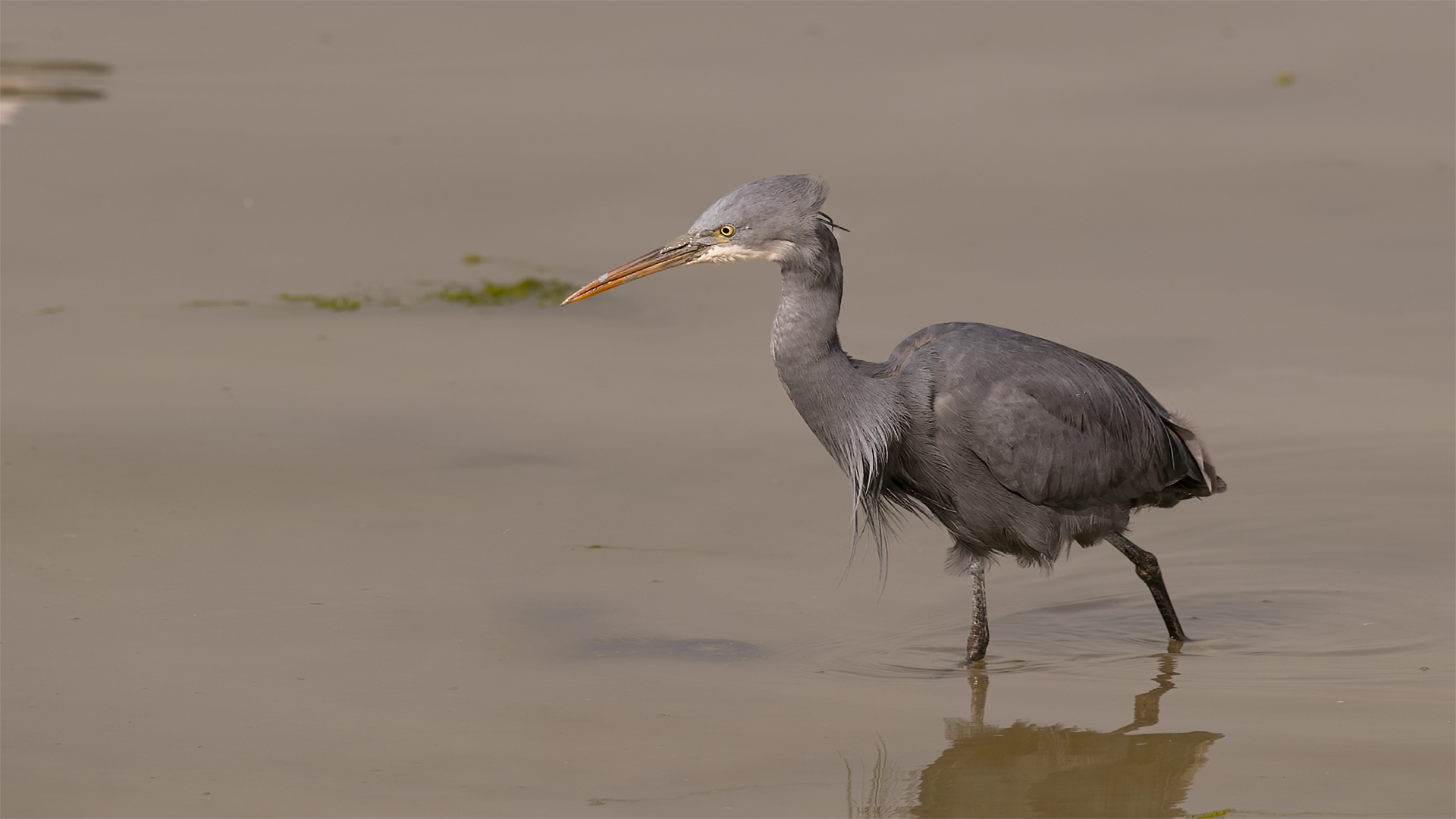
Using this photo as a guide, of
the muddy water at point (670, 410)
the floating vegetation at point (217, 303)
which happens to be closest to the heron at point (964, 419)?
the muddy water at point (670, 410)

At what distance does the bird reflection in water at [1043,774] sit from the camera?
5.26m

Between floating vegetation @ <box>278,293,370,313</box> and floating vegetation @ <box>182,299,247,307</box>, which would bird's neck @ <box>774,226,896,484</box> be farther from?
floating vegetation @ <box>182,299,247,307</box>

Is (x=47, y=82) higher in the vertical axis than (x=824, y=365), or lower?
higher

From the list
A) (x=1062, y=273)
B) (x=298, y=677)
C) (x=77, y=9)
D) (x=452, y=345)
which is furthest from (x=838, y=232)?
(x=77, y=9)

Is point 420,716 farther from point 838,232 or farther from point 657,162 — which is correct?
point 657,162

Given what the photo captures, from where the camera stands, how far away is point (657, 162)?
13.0 m

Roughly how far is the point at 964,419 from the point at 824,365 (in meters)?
0.59

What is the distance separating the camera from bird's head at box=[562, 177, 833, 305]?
237 inches

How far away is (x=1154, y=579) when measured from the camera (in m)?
6.71

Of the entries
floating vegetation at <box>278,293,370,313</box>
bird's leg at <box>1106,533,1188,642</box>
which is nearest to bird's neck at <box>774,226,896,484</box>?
bird's leg at <box>1106,533,1188,642</box>

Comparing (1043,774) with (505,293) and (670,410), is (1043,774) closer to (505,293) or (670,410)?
(670,410)

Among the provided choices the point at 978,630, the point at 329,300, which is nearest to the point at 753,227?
the point at 978,630

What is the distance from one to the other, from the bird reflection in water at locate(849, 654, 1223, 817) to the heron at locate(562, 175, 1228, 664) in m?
0.75

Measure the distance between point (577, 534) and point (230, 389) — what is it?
2.71 m
